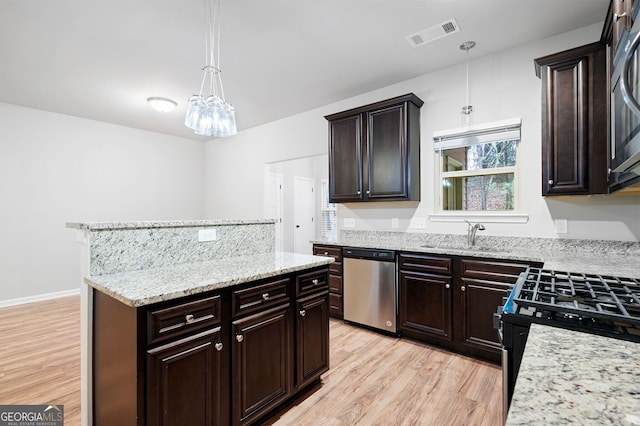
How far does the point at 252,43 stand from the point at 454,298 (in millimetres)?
2955

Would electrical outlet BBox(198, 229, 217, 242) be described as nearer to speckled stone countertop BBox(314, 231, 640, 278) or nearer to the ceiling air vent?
speckled stone countertop BBox(314, 231, 640, 278)

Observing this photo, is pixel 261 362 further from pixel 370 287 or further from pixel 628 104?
pixel 628 104

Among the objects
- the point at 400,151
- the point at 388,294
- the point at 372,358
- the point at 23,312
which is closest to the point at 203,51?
the point at 400,151

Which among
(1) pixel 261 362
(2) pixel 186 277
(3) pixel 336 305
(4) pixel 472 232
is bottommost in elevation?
(3) pixel 336 305

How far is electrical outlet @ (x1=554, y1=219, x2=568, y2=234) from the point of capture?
264 cm

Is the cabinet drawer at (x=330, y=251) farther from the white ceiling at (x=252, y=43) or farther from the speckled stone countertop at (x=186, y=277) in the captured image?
the white ceiling at (x=252, y=43)

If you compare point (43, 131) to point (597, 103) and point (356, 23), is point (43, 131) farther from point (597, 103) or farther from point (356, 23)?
point (597, 103)

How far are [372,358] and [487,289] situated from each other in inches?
44.9

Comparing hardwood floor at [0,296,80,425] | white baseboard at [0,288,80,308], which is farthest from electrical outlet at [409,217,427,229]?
white baseboard at [0,288,80,308]

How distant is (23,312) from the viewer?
4.02 metres

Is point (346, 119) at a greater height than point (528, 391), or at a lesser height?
greater

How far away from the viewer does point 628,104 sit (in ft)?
2.96

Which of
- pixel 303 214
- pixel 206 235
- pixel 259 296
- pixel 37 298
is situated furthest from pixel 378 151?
pixel 37 298

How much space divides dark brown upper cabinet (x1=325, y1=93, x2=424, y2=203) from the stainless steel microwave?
77.7 inches
